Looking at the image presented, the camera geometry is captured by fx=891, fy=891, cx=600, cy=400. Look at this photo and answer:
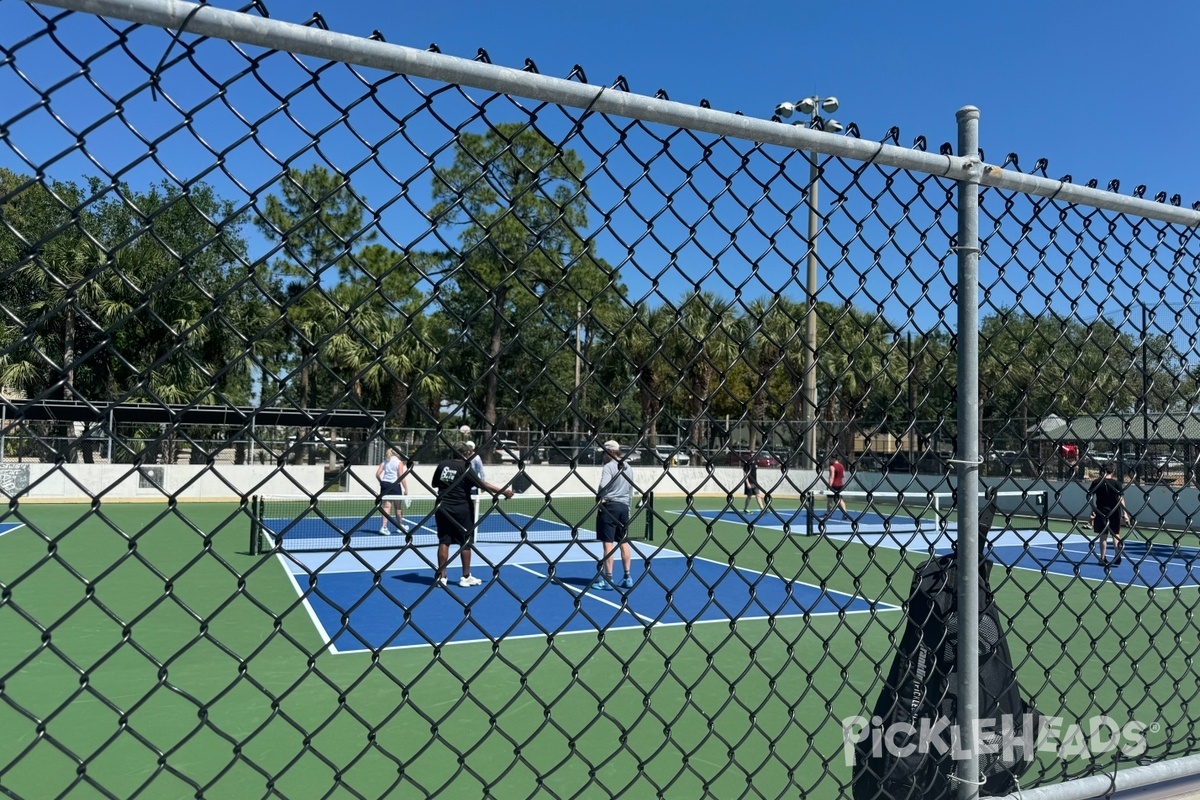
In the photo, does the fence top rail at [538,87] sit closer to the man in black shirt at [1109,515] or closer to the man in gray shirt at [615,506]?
the man in gray shirt at [615,506]

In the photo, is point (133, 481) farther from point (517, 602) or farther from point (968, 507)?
point (968, 507)

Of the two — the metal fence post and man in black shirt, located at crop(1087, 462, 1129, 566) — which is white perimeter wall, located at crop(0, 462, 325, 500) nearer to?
man in black shirt, located at crop(1087, 462, 1129, 566)

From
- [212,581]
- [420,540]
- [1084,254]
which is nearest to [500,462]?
[420,540]

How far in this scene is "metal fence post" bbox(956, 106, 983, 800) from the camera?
7.93 feet

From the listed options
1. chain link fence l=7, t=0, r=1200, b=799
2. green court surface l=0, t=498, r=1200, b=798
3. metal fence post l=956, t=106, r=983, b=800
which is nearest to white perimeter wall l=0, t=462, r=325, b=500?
chain link fence l=7, t=0, r=1200, b=799

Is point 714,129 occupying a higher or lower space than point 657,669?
higher

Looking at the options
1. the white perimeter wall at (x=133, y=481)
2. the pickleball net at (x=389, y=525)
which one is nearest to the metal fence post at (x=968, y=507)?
the pickleball net at (x=389, y=525)

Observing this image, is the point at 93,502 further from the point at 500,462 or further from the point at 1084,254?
the point at 500,462

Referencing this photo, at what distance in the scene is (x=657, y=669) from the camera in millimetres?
6664

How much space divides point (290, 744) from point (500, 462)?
23.8 m

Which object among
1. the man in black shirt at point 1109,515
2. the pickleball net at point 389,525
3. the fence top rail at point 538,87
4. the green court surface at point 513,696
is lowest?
the pickleball net at point 389,525

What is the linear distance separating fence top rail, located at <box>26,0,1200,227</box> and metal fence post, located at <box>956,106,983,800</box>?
0.22m

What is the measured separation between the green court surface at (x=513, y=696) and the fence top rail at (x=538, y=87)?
1000 millimetres

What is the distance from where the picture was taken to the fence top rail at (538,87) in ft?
5.40
